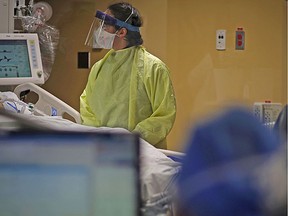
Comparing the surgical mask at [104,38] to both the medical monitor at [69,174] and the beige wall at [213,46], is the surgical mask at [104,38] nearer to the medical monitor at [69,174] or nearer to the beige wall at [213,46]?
the beige wall at [213,46]

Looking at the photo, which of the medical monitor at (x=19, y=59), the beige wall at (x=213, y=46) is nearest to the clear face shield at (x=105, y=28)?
the medical monitor at (x=19, y=59)

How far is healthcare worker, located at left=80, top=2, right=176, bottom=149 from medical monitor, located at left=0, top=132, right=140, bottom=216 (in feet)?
4.83

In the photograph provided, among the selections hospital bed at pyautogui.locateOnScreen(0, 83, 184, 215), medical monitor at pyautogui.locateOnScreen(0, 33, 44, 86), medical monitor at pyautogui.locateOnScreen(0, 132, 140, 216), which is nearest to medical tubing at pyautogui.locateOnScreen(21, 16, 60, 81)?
medical monitor at pyautogui.locateOnScreen(0, 33, 44, 86)

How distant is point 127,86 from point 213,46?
1.29 m

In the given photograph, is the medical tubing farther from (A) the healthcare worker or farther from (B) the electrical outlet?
(B) the electrical outlet

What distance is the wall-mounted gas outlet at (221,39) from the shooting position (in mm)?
3605

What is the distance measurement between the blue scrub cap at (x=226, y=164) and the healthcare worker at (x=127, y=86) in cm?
155

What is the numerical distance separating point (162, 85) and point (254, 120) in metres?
1.72

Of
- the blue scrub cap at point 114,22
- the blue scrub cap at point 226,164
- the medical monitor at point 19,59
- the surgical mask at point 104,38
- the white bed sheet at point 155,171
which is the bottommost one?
the white bed sheet at point 155,171

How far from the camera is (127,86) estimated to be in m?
2.50

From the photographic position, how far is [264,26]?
3604 mm

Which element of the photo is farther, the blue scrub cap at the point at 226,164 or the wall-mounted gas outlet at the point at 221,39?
the wall-mounted gas outlet at the point at 221,39

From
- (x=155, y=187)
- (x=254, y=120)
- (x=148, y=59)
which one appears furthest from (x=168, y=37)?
(x=254, y=120)

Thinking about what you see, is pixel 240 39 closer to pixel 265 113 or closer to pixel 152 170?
pixel 265 113
